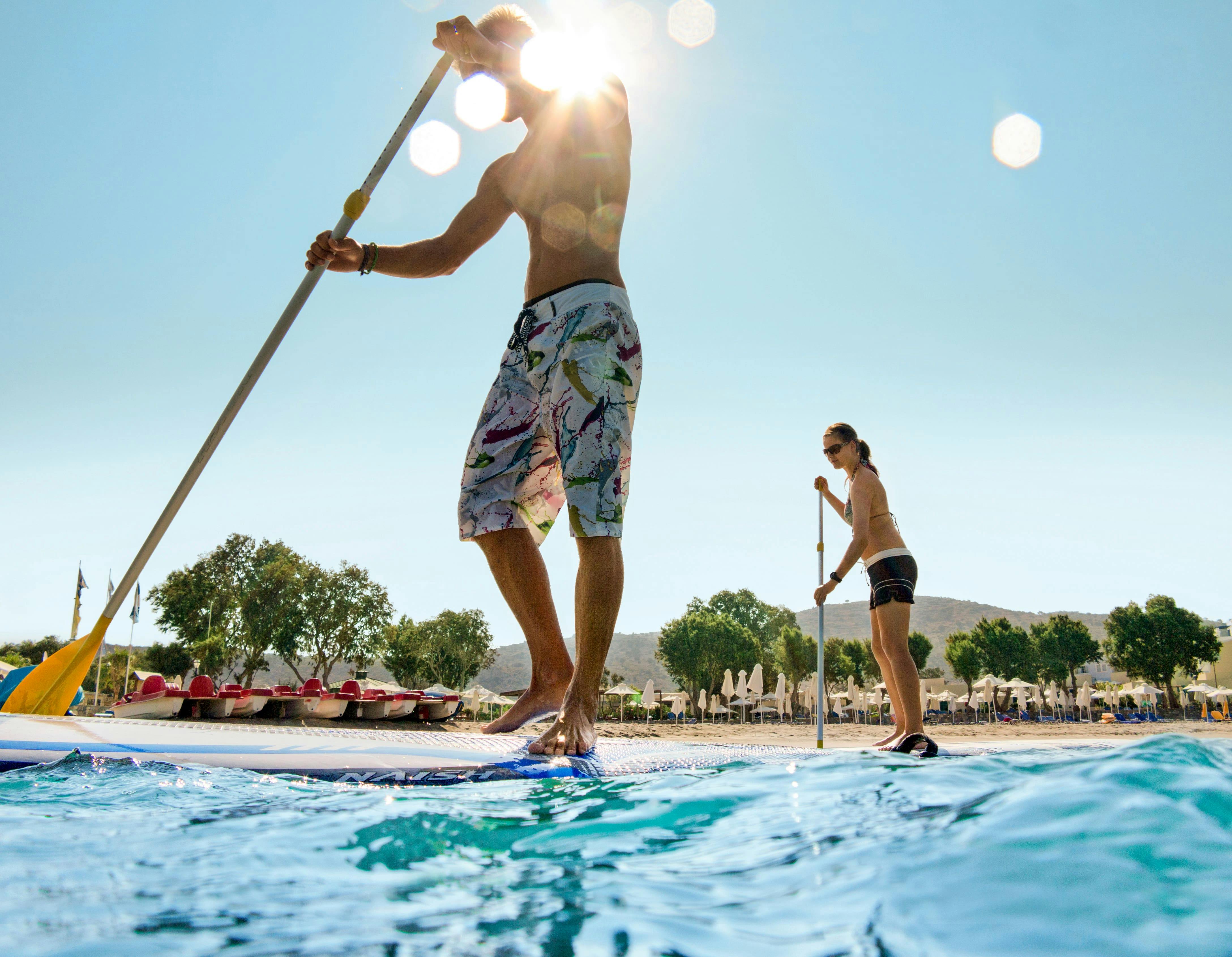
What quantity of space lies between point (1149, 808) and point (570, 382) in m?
1.66

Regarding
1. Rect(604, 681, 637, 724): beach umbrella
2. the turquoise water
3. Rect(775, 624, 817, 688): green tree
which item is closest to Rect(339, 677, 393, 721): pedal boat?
Rect(604, 681, 637, 724): beach umbrella

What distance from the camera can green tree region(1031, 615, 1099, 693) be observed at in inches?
1499

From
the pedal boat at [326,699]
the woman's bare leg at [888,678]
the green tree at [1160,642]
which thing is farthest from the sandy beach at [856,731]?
the green tree at [1160,642]

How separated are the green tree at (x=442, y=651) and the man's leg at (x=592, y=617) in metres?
32.1

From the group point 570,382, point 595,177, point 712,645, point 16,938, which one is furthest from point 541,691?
point 712,645

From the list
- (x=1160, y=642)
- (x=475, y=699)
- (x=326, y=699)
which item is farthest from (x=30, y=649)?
(x=1160, y=642)

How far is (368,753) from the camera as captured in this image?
1.64m

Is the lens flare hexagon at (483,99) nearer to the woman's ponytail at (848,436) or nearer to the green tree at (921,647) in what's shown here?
the woman's ponytail at (848,436)

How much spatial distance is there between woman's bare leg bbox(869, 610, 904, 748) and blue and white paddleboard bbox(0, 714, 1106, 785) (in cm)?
67

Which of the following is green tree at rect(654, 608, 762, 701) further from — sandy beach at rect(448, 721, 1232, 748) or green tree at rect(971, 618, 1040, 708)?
sandy beach at rect(448, 721, 1232, 748)

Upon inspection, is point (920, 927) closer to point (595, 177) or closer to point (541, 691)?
point (541, 691)

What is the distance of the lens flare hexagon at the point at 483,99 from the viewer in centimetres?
249

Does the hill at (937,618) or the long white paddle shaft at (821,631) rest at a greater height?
the hill at (937,618)

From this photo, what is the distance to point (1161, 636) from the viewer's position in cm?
3547
